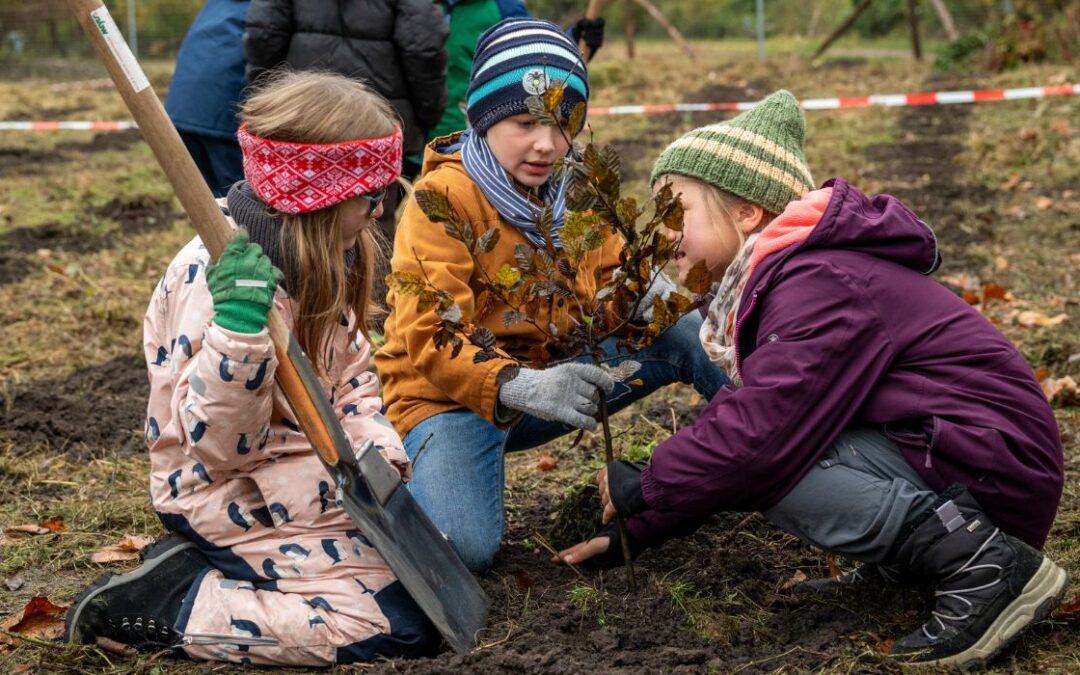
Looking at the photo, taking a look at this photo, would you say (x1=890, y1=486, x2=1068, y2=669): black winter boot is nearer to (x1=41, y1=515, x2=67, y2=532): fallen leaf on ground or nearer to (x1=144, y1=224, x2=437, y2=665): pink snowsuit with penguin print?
(x1=144, y1=224, x2=437, y2=665): pink snowsuit with penguin print

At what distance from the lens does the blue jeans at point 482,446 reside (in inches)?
124

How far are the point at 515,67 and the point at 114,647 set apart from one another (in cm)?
176

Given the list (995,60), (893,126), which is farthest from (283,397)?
(995,60)

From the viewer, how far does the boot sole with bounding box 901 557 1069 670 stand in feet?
8.19

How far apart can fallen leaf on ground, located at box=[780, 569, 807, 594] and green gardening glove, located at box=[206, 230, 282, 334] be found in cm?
150

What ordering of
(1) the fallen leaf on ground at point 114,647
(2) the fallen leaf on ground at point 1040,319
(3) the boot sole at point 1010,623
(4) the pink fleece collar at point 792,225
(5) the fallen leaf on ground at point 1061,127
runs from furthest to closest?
(5) the fallen leaf on ground at point 1061,127 → (2) the fallen leaf on ground at point 1040,319 → (1) the fallen leaf on ground at point 114,647 → (4) the pink fleece collar at point 792,225 → (3) the boot sole at point 1010,623

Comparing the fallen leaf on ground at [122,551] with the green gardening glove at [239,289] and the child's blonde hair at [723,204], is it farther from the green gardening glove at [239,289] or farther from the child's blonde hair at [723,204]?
the child's blonde hair at [723,204]

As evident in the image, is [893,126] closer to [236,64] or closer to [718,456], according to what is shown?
[236,64]

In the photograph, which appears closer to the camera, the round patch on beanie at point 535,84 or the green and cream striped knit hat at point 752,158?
the round patch on beanie at point 535,84

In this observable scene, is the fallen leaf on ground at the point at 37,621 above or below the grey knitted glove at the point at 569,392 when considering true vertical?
below

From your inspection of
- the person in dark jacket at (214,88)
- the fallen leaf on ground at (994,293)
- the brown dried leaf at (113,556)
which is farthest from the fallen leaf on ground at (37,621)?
the fallen leaf on ground at (994,293)

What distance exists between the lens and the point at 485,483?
3.27 metres

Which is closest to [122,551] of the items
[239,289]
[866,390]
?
[239,289]

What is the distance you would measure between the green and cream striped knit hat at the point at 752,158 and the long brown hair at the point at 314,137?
0.73 metres
